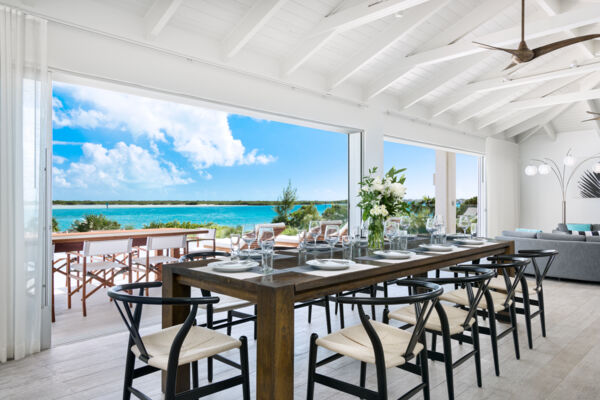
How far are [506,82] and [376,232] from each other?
412 centimetres

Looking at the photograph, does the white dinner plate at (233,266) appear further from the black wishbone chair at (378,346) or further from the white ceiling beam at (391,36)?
the white ceiling beam at (391,36)

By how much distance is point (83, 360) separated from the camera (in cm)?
277

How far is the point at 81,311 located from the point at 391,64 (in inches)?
177

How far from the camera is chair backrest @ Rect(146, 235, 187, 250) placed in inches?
179

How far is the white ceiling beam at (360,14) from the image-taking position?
3361 millimetres

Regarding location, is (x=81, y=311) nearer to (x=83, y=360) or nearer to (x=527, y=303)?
(x=83, y=360)

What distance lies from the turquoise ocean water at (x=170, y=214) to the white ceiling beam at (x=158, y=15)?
47.9 feet

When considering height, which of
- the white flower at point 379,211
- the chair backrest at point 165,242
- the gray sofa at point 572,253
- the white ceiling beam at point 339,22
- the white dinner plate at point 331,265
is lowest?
the gray sofa at point 572,253

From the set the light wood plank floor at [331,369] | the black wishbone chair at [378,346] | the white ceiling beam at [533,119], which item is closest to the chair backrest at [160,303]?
the black wishbone chair at [378,346]

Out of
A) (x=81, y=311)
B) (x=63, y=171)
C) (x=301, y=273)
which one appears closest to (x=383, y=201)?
(x=301, y=273)

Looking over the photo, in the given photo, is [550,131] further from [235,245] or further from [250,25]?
[235,245]

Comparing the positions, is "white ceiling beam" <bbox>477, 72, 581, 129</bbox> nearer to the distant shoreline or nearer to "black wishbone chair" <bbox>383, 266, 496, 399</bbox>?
"black wishbone chair" <bbox>383, 266, 496, 399</bbox>

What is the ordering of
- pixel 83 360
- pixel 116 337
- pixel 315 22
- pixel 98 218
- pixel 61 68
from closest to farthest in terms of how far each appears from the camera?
pixel 83 360 → pixel 61 68 → pixel 116 337 → pixel 315 22 → pixel 98 218

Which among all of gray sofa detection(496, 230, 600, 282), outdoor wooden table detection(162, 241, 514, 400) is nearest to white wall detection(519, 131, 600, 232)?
gray sofa detection(496, 230, 600, 282)
